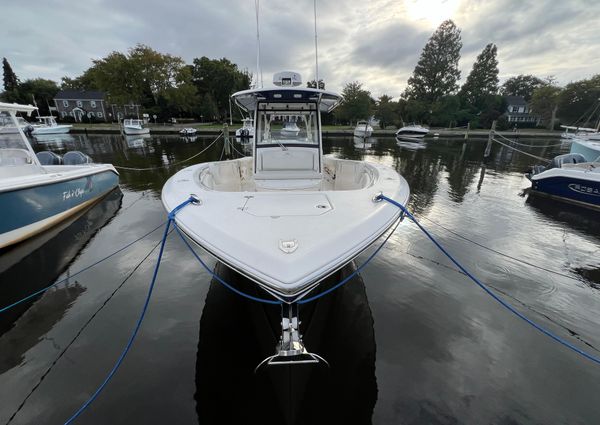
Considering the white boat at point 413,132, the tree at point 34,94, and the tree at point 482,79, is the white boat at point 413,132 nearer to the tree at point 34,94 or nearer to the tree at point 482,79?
the tree at point 482,79

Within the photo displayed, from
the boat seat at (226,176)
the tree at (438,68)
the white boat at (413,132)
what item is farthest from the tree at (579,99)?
the boat seat at (226,176)

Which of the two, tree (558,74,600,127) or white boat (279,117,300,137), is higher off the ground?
tree (558,74,600,127)

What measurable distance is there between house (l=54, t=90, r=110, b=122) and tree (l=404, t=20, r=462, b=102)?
208 ft

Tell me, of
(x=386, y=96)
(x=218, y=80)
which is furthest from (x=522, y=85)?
(x=218, y=80)

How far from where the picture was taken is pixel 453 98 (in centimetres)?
4712

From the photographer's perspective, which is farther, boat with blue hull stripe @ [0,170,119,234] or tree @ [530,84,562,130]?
tree @ [530,84,562,130]

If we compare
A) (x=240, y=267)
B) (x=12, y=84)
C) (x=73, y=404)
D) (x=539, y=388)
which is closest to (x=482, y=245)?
(x=539, y=388)

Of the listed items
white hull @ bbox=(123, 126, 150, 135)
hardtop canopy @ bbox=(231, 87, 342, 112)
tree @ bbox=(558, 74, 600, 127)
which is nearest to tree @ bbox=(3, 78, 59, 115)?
white hull @ bbox=(123, 126, 150, 135)

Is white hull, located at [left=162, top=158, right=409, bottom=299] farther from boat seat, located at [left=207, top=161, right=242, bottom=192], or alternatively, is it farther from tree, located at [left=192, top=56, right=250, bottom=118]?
tree, located at [left=192, top=56, right=250, bottom=118]

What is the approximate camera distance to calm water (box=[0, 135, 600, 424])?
2.95 meters

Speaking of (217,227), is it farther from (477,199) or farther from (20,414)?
(477,199)

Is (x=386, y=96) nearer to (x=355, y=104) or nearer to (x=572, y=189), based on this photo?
(x=355, y=104)

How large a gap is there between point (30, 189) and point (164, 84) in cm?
5073

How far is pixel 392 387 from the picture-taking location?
10.5ft
